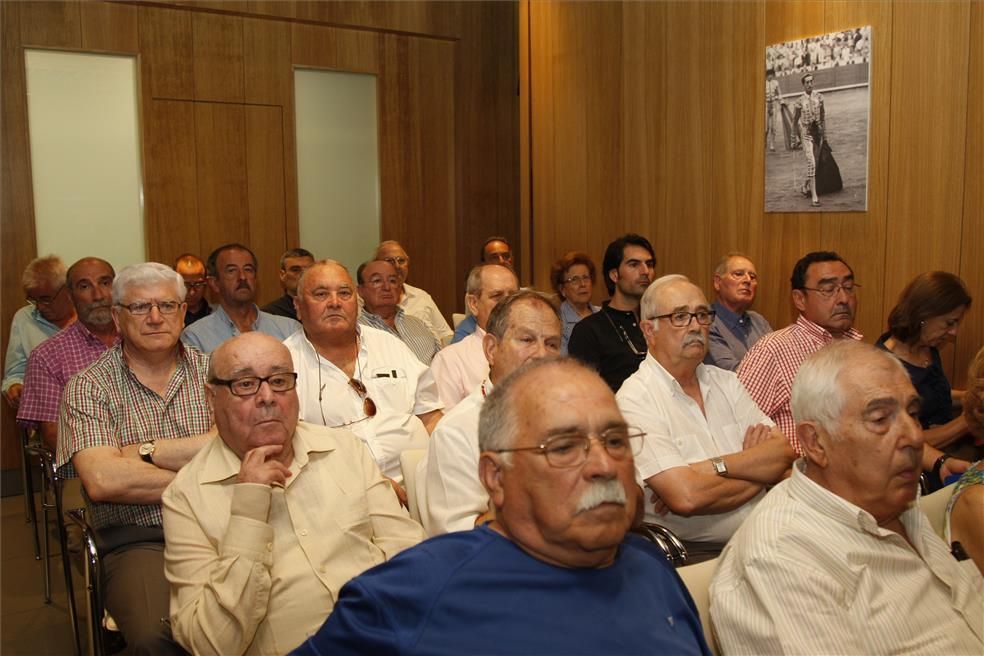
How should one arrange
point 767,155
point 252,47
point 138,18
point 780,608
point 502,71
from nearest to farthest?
point 780,608 < point 767,155 < point 138,18 < point 252,47 < point 502,71

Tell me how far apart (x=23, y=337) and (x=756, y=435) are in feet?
15.3

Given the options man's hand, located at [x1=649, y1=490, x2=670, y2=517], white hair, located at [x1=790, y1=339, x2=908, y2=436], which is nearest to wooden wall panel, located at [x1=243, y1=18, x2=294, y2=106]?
man's hand, located at [x1=649, y1=490, x2=670, y2=517]

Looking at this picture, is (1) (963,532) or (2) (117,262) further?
(2) (117,262)

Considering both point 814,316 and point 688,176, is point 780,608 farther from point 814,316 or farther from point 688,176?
point 688,176

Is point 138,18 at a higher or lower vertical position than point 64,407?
higher

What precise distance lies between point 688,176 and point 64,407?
440cm

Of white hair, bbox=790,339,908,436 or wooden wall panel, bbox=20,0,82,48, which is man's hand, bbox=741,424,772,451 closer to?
white hair, bbox=790,339,908,436

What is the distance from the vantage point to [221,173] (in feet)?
23.1

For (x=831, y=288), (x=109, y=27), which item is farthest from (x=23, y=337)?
(x=831, y=288)

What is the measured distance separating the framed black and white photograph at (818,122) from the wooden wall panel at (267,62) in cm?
398

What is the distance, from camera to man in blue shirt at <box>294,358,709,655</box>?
1.47m

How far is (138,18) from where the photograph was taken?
21.5 ft

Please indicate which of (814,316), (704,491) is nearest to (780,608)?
(704,491)

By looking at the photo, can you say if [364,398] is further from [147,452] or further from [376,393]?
[147,452]
